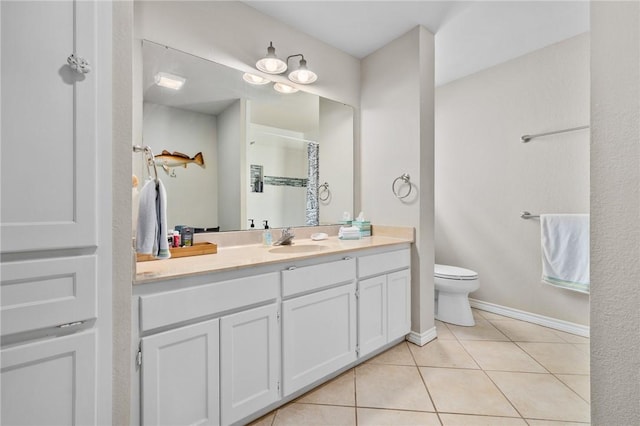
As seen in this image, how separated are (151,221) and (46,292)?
1.24 feet

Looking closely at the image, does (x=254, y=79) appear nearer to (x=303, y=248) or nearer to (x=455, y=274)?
(x=303, y=248)

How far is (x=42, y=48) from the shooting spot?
0.79m

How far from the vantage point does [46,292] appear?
0.80 metres

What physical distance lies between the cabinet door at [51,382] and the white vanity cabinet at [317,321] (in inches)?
30.2

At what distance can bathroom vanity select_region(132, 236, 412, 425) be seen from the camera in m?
1.06

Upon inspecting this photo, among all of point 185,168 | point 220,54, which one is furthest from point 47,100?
point 220,54

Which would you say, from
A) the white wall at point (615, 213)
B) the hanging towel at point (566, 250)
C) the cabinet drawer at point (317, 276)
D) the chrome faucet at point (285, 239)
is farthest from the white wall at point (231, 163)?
the hanging towel at point (566, 250)

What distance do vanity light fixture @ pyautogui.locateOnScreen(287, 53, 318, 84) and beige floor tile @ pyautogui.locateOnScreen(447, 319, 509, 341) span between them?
239cm

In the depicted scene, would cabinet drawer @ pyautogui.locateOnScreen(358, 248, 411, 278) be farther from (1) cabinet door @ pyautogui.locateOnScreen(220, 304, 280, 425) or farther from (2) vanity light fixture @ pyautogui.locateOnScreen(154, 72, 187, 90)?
(2) vanity light fixture @ pyautogui.locateOnScreen(154, 72, 187, 90)

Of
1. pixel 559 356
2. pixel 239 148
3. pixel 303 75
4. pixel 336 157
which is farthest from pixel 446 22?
pixel 559 356

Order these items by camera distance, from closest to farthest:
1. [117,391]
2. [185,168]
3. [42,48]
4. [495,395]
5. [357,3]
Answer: [42,48], [117,391], [495,395], [185,168], [357,3]

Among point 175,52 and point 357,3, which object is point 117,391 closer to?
point 175,52

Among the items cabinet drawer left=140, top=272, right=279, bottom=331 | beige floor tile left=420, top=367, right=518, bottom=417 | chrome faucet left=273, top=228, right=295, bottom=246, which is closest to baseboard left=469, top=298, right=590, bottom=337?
beige floor tile left=420, top=367, right=518, bottom=417

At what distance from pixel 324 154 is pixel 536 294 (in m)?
2.29
